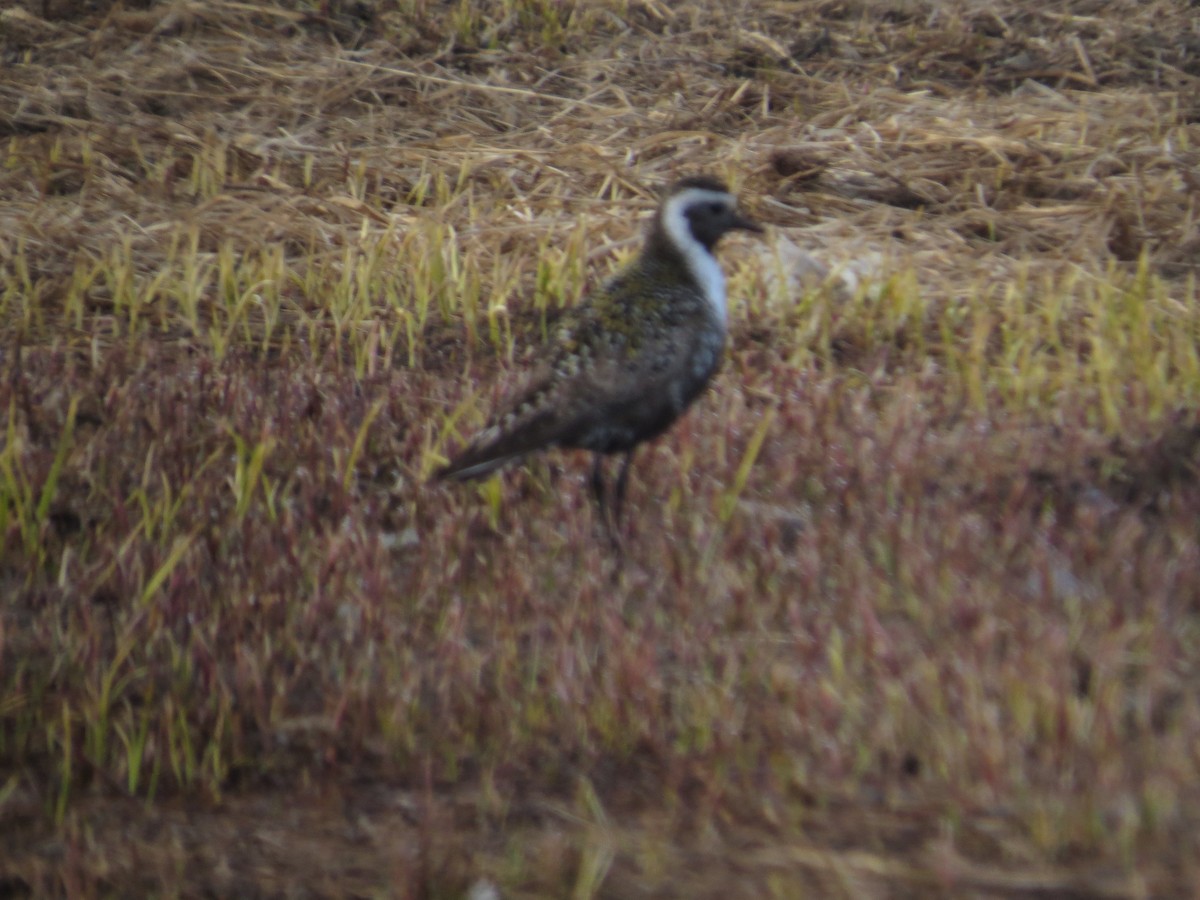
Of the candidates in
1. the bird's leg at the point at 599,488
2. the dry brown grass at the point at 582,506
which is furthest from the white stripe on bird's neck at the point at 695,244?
the bird's leg at the point at 599,488

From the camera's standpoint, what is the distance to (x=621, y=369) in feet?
14.3

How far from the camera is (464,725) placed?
136 inches

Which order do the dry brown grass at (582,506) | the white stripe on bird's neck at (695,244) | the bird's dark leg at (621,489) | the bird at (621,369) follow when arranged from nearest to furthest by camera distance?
the dry brown grass at (582,506) < the bird at (621,369) < the bird's dark leg at (621,489) < the white stripe on bird's neck at (695,244)

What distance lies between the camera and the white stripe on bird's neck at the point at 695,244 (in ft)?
15.3

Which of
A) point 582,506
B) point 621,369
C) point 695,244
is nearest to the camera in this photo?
point 621,369

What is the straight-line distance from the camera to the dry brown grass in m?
3.11

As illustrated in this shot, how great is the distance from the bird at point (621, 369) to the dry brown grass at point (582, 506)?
0.76ft

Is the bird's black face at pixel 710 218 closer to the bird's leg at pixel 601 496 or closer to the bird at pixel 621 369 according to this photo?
the bird at pixel 621 369

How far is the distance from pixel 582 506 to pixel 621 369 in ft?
1.40

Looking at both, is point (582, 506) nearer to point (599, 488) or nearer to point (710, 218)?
point (599, 488)

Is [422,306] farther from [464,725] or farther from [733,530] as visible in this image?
[464,725]

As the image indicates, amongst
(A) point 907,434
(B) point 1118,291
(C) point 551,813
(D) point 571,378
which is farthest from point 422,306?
(C) point 551,813

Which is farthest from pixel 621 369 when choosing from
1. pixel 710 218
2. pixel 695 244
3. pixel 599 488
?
pixel 710 218

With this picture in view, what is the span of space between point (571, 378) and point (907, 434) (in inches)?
42.8
